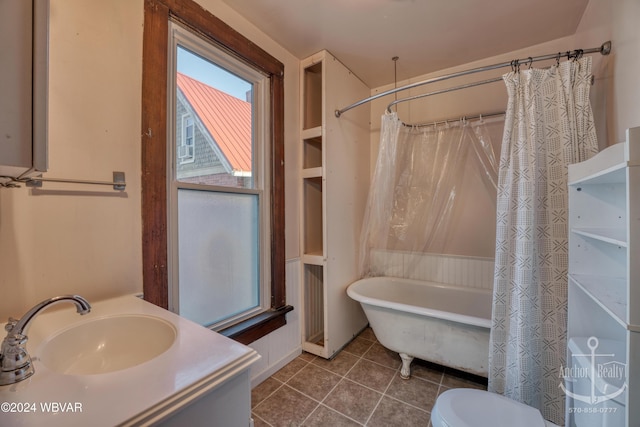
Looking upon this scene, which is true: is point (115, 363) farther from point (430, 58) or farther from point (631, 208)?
point (430, 58)

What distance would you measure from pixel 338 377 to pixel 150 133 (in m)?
1.93

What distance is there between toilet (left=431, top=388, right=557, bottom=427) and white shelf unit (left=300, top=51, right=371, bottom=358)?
3.59 ft

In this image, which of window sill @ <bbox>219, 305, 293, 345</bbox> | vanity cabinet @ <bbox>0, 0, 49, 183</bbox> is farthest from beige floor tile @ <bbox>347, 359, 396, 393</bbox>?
vanity cabinet @ <bbox>0, 0, 49, 183</bbox>

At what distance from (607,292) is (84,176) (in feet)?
6.70

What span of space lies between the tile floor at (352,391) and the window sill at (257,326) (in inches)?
14.6

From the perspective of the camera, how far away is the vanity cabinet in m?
0.54

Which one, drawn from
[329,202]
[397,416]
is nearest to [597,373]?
[397,416]

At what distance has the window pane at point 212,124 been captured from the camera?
1.45 metres

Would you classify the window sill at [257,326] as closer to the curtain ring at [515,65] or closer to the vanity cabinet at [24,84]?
the vanity cabinet at [24,84]

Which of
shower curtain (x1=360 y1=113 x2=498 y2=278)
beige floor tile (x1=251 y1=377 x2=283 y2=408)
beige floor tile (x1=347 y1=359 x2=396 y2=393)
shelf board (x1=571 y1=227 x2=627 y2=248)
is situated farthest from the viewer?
shower curtain (x1=360 y1=113 x2=498 y2=278)

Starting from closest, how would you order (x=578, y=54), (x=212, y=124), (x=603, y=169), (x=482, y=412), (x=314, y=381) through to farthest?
(x=603, y=169) < (x=482, y=412) < (x=578, y=54) < (x=212, y=124) < (x=314, y=381)

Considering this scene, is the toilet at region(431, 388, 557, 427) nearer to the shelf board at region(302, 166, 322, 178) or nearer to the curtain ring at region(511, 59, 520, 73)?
the shelf board at region(302, 166, 322, 178)

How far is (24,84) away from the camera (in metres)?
0.56

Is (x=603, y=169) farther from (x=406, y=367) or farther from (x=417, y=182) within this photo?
(x=406, y=367)
